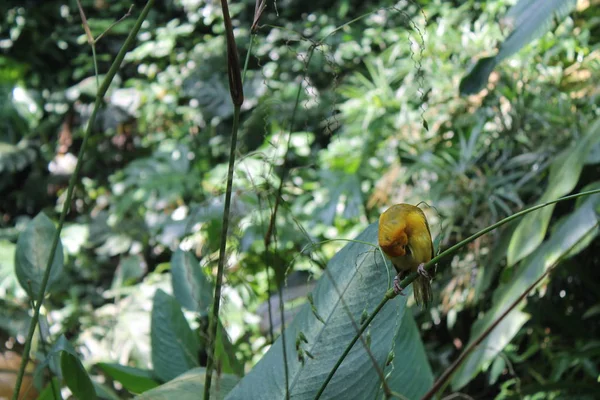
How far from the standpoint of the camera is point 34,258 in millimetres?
768

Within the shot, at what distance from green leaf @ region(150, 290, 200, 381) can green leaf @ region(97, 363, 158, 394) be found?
2 cm

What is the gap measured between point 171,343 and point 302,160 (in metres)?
1.82

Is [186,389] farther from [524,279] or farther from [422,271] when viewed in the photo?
[524,279]

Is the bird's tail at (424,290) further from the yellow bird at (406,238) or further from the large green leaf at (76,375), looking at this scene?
the large green leaf at (76,375)

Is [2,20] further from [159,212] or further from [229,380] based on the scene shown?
[229,380]

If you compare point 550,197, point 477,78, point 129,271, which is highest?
point 129,271

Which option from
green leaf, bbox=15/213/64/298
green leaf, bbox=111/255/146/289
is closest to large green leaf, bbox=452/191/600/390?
green leaf, bbox=15/213/64/298

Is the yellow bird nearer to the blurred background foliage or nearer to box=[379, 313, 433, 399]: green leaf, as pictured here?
the blurred background foliage

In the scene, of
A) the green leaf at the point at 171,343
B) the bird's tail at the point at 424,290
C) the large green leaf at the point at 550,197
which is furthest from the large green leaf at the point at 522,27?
the bird's tail at the point at 424,290

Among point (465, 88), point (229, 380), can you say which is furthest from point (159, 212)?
point (229, 380)

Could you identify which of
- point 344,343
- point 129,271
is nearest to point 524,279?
point 344,343

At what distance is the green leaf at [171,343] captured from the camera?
0.93 meters

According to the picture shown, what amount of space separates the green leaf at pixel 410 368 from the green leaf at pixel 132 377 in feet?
1.12

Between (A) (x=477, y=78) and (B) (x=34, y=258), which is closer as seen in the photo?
(B) (x=34, y=258)
